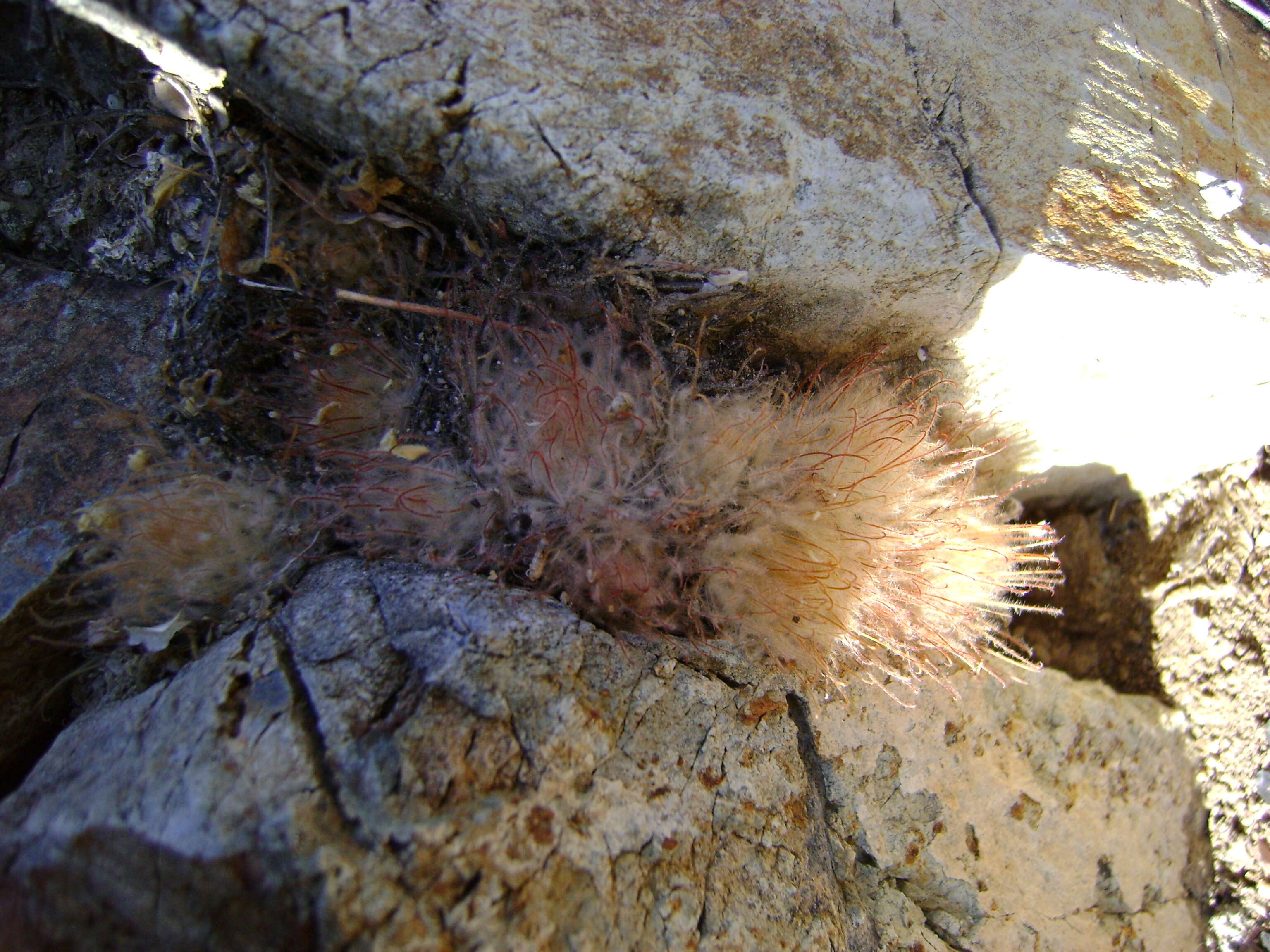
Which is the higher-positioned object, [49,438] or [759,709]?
[759,709]

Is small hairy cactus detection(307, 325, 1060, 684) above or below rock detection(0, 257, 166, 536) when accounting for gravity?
above

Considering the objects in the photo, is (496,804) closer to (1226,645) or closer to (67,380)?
(67,380)

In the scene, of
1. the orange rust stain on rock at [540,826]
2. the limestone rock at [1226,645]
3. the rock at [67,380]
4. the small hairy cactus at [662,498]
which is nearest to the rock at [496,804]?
the orange rust stain on rock at [540,826]

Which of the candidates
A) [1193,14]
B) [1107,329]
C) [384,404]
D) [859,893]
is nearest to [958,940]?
[859,893]

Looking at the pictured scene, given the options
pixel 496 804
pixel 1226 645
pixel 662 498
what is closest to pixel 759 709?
pixel 662 498

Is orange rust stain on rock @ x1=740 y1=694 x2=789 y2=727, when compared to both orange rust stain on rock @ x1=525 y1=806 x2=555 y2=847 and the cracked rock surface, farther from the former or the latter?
the cracked rock surface

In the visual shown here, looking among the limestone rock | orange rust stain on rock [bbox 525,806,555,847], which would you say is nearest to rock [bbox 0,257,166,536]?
orange rust stain on rock [bbox 525,806,555,847]

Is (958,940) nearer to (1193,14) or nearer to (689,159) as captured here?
(689,159)
